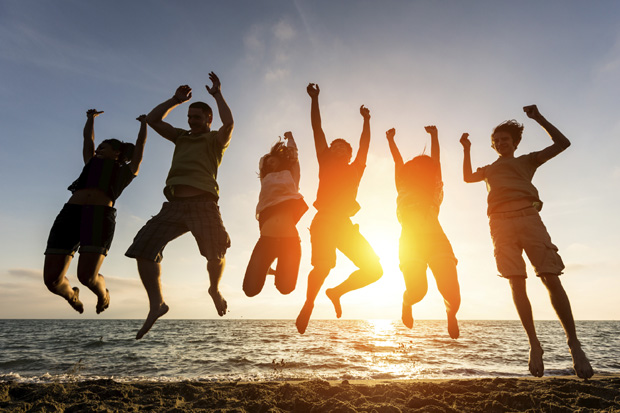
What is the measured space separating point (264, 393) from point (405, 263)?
5.83 m

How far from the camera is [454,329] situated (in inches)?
170

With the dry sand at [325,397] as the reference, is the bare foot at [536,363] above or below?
above

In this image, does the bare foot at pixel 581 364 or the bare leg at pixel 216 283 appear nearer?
the bare leg at pixel 216 283

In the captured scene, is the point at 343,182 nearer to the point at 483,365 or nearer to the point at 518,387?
the point at 518,387

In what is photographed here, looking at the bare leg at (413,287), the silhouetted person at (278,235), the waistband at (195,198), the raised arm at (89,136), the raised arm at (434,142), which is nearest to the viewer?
the waistband at (195,198)

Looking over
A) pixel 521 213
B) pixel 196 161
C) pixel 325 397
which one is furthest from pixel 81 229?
pixel 325 397

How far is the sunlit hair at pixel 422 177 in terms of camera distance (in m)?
4.92

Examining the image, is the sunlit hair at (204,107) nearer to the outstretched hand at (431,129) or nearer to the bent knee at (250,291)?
the bent knee at (250,291)

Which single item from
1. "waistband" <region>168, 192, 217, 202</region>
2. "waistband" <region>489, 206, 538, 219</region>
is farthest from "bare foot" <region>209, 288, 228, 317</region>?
"waistband" <region>489, 206, 538, 219</region>

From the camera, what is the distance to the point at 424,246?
4.67 m

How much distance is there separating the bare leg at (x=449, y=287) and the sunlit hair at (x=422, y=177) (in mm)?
903

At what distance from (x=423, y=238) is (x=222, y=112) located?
3.02 m

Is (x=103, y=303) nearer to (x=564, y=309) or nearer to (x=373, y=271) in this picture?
(x=373, y=271)

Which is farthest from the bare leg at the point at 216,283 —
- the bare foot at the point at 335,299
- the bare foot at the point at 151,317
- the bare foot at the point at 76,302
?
the bare foot at the point at 76,302
